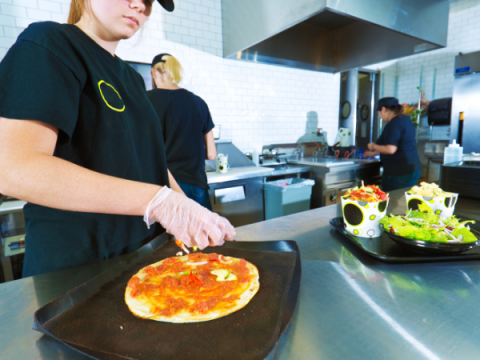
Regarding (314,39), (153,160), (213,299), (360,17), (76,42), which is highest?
(314,39)

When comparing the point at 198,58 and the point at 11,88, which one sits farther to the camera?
the point at 198,58

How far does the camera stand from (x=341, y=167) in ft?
11.6

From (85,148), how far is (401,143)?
11.0 ft

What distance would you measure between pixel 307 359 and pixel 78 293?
54cm

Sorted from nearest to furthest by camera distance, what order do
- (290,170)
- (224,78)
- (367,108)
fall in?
(290,170), (224,78), (367,108)

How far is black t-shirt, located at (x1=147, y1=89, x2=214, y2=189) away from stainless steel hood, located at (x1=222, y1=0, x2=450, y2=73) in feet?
2.01

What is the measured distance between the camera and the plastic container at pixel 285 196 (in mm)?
3137

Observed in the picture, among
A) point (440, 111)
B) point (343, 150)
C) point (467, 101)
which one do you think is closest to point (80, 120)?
point (343, 150)

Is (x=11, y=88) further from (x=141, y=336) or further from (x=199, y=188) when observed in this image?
(x=199, y=188)

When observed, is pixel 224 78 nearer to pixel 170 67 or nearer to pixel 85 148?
pixel 170 67

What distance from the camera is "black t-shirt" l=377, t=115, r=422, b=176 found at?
3.19 metres

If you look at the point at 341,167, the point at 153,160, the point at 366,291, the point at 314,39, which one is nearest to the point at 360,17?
the point at 314,39

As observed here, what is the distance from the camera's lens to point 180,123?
2.04 m

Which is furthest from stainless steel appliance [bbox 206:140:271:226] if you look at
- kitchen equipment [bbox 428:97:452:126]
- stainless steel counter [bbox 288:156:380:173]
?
kitchen equipment [bbox 428:97:452:126]
